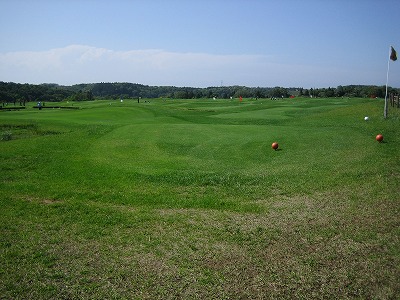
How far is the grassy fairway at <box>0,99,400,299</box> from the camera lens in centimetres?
758

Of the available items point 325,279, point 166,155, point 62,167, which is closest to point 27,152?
point 62,167

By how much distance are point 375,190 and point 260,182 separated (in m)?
4.64

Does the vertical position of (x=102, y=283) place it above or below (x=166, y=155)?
below

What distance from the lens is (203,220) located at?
36.3ft

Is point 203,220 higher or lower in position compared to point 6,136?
lower

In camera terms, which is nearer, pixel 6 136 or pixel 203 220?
pixel 203 220

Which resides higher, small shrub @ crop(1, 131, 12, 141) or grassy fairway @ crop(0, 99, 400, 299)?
small shrub @ crop(1, 131, 12, 141)

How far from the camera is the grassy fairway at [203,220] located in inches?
298

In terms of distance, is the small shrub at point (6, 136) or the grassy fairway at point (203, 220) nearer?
the grassy fairway at point (203, 220)

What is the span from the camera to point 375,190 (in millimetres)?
13141

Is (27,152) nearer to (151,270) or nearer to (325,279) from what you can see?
(151,270)

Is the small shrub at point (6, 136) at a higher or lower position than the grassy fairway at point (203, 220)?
higher

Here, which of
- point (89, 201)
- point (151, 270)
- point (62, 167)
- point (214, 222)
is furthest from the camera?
point (62, 167)

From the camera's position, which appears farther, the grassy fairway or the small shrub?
the small shrub
